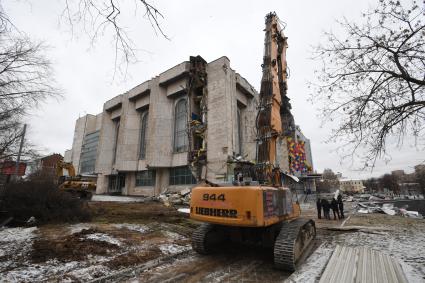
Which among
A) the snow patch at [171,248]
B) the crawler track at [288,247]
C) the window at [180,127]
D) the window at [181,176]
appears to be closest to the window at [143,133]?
the window at [180,127]

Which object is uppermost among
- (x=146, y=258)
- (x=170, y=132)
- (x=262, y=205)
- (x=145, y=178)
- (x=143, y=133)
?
(x=143, y=133)

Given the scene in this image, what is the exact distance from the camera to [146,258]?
16.5 feet

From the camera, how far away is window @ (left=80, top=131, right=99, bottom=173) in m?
49.0

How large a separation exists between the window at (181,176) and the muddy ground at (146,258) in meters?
19.8

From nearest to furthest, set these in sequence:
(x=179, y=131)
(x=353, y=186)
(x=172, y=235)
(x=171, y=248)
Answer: (x=171, y=248) → (x=172, y=235) → (x=179, y=131) → (x=353, y=186)

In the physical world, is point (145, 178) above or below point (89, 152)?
below

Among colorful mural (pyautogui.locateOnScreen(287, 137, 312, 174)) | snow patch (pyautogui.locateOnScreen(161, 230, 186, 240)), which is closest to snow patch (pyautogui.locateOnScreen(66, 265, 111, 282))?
snow patch (pyautogui.locateOnScreen(161, 230, 186, 240))

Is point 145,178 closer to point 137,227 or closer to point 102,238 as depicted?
point 137,227

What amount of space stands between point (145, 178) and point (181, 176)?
7027 millimetres

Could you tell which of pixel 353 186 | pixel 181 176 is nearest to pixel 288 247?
pixel 181 176

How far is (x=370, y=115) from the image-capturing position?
A: 5605mm

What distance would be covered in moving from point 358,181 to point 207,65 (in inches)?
5405

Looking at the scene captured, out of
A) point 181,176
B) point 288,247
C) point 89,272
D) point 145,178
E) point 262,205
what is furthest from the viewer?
point 145,178

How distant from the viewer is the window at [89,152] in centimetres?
4897
